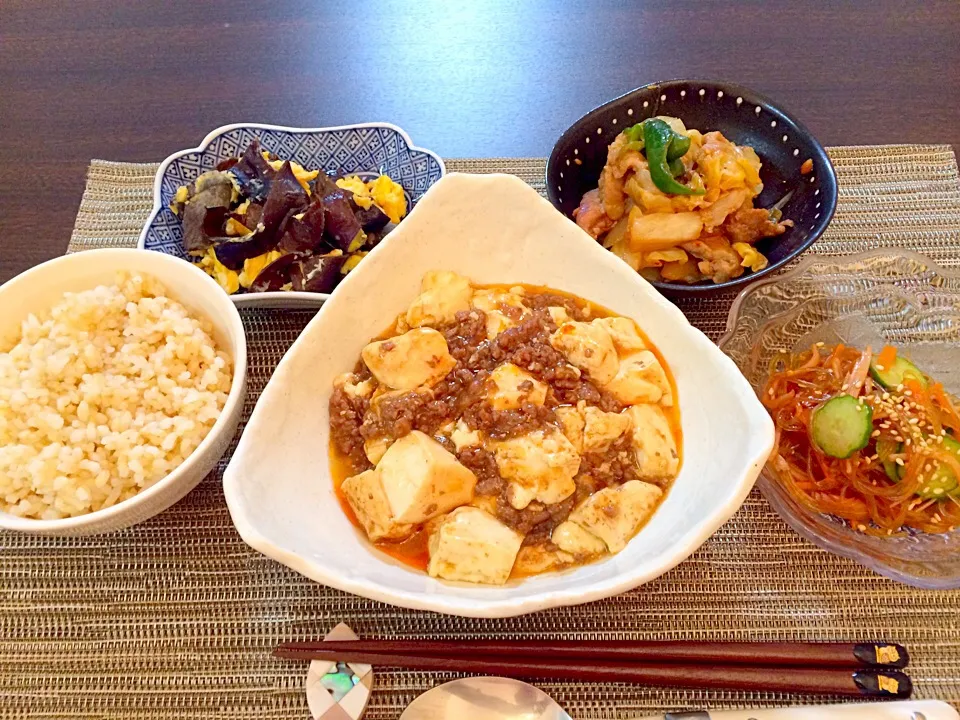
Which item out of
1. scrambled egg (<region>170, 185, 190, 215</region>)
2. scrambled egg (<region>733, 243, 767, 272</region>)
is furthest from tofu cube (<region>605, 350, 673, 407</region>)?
scrambled egg (<region>170, 185, 190, 215</region>)

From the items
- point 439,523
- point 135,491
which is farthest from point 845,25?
point 135,491

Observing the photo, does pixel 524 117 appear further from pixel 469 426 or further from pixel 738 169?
pixel 469 426

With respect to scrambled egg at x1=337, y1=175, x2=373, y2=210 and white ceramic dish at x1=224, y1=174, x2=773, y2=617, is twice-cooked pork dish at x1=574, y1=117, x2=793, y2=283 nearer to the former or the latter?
white ceramic dish at x1=224, y1=174, x2=773, y2=617

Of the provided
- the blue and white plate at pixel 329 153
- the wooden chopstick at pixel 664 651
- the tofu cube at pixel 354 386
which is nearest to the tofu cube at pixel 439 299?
the tofu cube at pixel 354 386

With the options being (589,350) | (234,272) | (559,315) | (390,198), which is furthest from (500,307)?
(234,272)

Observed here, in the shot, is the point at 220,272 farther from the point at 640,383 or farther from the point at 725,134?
the point at 725,134
